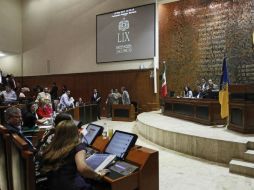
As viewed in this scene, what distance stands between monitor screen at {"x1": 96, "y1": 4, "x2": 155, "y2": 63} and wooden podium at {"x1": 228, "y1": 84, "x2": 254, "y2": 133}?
6.19 meters

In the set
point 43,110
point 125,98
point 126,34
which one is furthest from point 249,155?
point 126,34

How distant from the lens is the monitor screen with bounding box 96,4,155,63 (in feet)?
37.7

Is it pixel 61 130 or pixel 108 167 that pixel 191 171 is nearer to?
pixel 108 167

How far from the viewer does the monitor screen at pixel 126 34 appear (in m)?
11.5

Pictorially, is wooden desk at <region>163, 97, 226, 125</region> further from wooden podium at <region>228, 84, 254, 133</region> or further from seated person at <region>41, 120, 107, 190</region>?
seated person at <region>41, 120, 107, 190</region>

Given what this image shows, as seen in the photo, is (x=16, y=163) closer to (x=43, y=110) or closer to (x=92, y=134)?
(x=92, y=134)

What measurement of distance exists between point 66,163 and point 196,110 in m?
5.71

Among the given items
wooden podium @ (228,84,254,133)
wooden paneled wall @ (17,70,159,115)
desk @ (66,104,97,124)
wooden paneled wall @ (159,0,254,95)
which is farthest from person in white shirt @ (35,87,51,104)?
wooden paneled wall @ (159,0,254,95)

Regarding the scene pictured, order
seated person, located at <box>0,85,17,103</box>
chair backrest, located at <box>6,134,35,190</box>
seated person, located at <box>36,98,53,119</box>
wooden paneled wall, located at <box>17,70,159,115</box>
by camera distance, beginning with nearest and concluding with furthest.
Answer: chair backrest, located at <box>6,134,35,190</box> → seated person, located at <box>36,98,53,119</box> → seated person, located at <box>0,85,17,103</box> → wooden paneled wall, located at <box>17,70,159,115</box>

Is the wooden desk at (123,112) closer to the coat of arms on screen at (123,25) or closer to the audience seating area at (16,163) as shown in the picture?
the coat of arms on screen at (123,25)

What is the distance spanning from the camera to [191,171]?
4.40m

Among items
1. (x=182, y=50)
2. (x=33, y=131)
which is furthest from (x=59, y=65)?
(x=33, y=131)

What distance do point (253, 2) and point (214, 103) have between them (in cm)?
514

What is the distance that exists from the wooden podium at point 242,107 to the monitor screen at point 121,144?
3.45m
